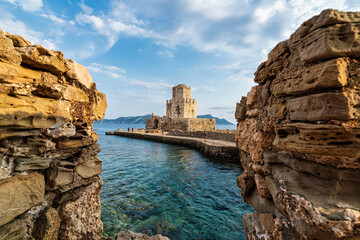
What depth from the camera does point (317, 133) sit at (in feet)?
7.05

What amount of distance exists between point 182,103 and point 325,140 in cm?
4230

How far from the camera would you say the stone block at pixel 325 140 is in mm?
1971

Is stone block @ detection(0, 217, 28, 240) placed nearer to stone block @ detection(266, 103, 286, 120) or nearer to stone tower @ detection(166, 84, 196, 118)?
stone block @ detection(266, 103, 286, 120)

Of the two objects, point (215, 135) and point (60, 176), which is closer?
point (60, 176)

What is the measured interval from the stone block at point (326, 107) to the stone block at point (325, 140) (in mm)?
118

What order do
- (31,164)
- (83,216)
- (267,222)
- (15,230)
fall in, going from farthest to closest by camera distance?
1. (83,216)
2. (267,222)
3. (31,164)
4. (15,230)

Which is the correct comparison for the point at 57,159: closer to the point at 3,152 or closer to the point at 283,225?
the point at 3,152

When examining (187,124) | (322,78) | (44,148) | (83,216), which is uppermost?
(322,78)

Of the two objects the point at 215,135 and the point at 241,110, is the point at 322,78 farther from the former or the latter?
the point at 215,135

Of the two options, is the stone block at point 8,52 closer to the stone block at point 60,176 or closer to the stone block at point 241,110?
the stone block at point 60,176

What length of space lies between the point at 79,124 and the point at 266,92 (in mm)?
4200

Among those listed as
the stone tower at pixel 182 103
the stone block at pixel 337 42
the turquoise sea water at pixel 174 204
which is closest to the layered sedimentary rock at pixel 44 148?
the turquoise sea water at pixel 174 204

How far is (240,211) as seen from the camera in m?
6.99

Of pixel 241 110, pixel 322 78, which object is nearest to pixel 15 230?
pixel 322 78
